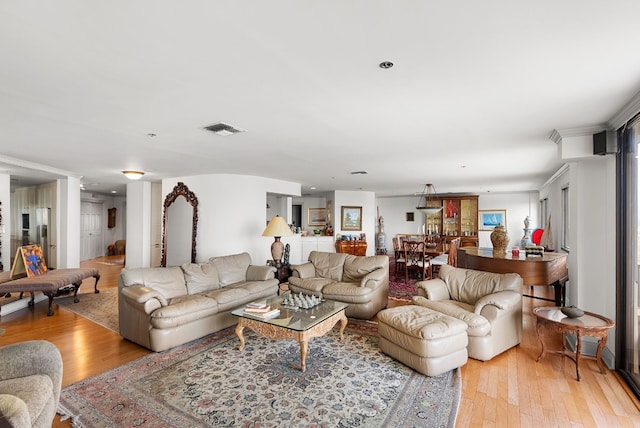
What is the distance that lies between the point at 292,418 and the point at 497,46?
8.82 feet

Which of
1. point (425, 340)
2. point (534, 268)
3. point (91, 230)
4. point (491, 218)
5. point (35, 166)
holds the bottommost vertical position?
point (425, 340)

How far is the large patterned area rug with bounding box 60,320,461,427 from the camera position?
2203 millimetres

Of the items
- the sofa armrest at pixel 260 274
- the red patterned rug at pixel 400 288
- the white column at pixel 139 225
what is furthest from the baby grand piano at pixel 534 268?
the white column at pixel 139 225

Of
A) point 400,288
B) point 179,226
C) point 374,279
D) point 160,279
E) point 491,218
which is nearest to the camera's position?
point 160,279

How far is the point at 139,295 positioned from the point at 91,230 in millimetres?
9292

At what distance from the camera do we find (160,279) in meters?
3.98

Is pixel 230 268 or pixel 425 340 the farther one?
pixel 230 268

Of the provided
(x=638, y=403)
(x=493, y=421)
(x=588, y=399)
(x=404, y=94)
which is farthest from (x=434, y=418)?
(x=404, y=94)

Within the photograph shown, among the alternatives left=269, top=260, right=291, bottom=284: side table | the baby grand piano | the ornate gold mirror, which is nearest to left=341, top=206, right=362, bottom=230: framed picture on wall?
left=269, top=260, right=291, bottom=284: side table

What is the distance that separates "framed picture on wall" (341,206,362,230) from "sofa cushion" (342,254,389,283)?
4637mm

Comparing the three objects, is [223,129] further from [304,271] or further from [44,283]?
[44,283]

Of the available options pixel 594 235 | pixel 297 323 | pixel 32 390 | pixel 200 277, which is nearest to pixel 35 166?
pixel 200 277

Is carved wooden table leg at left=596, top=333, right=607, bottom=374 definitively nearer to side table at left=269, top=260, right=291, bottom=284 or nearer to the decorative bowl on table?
the decorative bowl on table

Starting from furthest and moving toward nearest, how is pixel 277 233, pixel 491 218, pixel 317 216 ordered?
pixel 317 216 → pixel 491 218 → pixel 277 233
